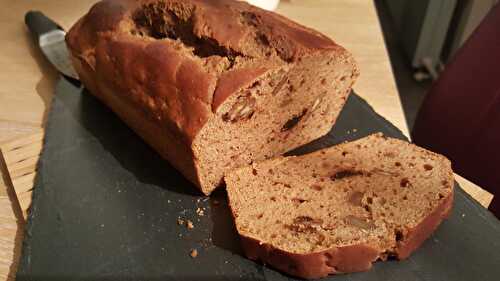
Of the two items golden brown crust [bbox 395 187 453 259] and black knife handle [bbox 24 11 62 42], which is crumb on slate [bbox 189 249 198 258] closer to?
golden brown crust [bbox 395 187 453 259]

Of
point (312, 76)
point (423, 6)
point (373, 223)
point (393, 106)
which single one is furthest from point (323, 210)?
point (423, 6)

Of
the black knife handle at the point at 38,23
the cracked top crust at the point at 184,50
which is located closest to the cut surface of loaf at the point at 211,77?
the cracked top crust at the point at 184,50

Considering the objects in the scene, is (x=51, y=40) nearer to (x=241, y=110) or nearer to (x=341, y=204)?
(x=241, y=110)

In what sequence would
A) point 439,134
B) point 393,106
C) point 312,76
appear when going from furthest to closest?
1. point 439,134
2. point 393,106
3. point 312,76

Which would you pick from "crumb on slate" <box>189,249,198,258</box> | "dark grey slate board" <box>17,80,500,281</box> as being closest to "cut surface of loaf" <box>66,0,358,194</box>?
"dark grey slate board" <box>17,80,500,281</box>

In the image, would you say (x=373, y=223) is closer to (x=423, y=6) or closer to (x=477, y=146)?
(x=477, y=146)

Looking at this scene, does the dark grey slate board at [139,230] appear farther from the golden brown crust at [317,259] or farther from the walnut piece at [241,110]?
the walnut piece at [241,110]
